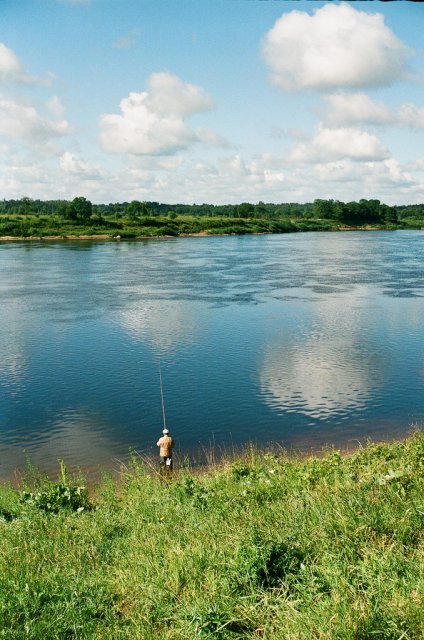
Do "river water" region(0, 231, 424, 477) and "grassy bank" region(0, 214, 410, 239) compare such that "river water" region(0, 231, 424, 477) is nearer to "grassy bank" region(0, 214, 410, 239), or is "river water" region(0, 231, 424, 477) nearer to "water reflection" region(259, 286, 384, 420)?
"water reflection" region(259, 286, 384, 420)

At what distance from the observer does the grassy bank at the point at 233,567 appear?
24.6ft

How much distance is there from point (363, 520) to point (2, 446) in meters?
18.8

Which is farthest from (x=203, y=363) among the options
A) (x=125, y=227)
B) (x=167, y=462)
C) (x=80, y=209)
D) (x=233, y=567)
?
(x=80, y=209)

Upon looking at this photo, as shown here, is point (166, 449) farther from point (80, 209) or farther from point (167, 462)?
point (80, 209)

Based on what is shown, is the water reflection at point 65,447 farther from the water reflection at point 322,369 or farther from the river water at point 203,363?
the water reflection at point 322,369

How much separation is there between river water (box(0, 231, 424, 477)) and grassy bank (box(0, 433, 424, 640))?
404 inches

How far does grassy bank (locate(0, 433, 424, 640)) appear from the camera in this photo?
24.6 feet

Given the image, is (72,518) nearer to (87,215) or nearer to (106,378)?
(106,378)

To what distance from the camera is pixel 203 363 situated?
35.1m

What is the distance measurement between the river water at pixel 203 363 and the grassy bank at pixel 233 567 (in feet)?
33.6

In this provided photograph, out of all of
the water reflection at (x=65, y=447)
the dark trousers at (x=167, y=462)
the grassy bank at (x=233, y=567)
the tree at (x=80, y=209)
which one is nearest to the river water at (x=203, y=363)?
the water reflection at (x=65, y=447)

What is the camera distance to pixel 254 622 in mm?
7641

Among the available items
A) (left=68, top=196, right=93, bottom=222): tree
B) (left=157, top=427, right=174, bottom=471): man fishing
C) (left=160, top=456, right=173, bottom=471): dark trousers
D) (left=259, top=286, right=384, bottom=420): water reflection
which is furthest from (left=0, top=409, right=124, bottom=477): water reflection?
(left=68, top=196, right=93, bottom=222): tree

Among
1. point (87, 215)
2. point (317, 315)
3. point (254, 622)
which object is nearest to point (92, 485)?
point (254, 622)
